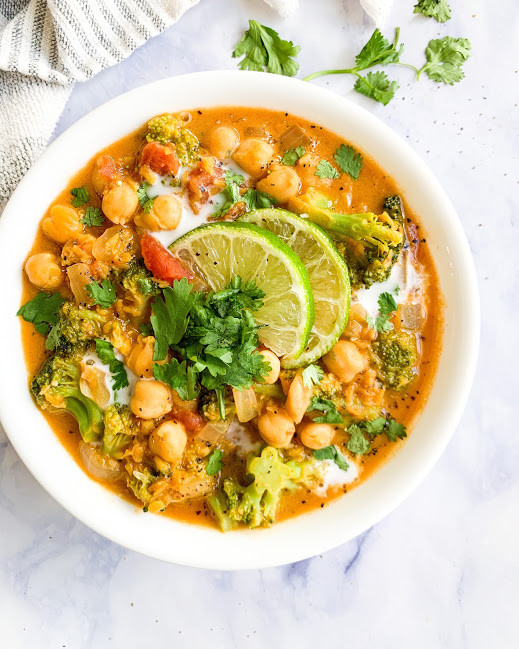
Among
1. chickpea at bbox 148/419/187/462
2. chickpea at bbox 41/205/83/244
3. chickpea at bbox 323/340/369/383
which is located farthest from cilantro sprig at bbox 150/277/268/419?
chickpea at bbox 41/205/83/244

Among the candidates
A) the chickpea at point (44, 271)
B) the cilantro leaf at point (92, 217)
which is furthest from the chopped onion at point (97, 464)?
the cilantro leaf at point (92, 217)

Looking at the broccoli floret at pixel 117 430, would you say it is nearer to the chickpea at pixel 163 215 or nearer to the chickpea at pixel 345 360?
the chickpea at pixel 163 215

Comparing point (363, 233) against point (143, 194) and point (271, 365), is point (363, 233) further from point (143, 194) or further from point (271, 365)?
point (143, 194)

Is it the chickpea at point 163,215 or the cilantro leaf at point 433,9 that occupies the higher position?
the cilantro leaf at point 433,9

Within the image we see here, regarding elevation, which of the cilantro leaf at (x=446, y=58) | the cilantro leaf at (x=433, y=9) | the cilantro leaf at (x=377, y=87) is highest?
the cilantro leaf at (x=433, y=9)

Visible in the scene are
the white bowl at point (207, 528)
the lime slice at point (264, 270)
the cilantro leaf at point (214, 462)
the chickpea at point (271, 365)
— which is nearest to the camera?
the lime slice at point (264, 270)

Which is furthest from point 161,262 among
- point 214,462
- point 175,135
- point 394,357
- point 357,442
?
point 357,442

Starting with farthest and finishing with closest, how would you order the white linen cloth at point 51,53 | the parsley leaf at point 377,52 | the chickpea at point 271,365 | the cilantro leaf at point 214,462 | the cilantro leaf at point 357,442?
the parsley leaf at point 377,52
the white linen cloth at point 51,53
the cilantro leaf at point 357,442
the cilantro leaf at point 214,462
the chickpea at point 271,365

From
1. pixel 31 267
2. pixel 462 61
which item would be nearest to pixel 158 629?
pixel 31 267
